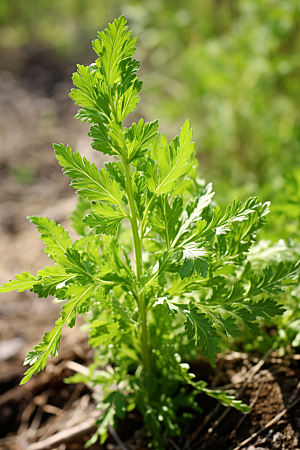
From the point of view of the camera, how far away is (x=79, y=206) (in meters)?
1.34

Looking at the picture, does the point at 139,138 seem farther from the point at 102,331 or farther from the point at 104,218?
the point at 102,331

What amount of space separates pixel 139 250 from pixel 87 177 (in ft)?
0.93

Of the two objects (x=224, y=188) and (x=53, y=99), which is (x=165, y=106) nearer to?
(x=224, y=188)

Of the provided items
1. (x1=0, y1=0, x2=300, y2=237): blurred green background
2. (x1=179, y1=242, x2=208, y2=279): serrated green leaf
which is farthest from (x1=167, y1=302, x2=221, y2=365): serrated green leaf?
(x1=0, y1=0, x2=300, y2=237): blurred green background

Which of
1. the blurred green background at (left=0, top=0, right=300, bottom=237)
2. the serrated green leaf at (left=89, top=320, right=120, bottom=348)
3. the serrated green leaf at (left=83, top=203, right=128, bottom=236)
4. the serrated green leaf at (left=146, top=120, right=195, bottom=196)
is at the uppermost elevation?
the blurred green background at (left=0, top=0, right=300, bottom=237)

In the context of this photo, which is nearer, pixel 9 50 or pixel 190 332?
pixel 190 332

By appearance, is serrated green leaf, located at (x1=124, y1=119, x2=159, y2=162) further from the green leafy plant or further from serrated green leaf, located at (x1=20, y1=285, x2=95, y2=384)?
serrated green leaf, located at (x1=20, y1=285, x2=95, y2=384)

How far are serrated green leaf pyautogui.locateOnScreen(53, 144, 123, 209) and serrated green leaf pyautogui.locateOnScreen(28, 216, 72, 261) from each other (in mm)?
191

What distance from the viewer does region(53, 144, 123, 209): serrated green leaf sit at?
0.94 meters

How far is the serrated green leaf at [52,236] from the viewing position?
1104mm

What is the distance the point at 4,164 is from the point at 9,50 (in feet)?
11.1

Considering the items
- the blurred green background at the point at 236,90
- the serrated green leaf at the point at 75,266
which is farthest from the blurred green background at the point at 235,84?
the serrated green leaf at the point at 75,266

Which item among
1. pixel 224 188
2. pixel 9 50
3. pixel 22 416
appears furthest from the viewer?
pixel 9 50

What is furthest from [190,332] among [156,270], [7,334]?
[7,334]
